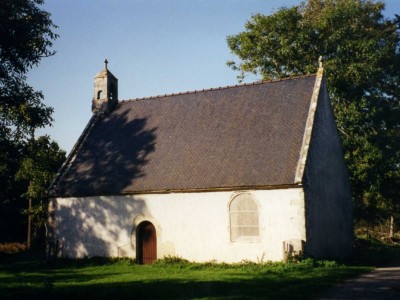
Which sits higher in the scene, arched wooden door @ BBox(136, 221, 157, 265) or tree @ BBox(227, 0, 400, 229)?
tree @ BBox(227, 0, 400, 229)

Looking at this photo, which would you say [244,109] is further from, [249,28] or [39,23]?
[249,28]

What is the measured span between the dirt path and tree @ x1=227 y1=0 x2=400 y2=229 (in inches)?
476

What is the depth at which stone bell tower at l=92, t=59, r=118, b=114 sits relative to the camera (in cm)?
2633

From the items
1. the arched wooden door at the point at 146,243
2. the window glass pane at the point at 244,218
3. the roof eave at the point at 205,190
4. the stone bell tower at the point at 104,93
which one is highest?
the stone bell tower at the point at 104,93

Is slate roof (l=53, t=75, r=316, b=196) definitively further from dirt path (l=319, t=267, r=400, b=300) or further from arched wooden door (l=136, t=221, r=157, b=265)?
dirt path (l=319, t=267, r=400, b=300)

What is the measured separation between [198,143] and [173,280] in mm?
8792

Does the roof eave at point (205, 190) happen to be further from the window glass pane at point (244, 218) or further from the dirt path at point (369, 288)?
the dirt path at point (369, 288)

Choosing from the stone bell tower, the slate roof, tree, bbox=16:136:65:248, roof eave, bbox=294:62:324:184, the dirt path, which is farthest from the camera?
tree, bbox=16:136:65:248

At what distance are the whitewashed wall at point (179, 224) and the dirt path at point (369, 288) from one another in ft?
11.2

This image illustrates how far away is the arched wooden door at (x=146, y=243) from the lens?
1948 centimetres

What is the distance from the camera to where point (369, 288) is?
11.8m

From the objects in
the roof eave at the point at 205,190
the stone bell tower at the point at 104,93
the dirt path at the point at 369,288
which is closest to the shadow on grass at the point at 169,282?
the dirt path at the point at 369,288

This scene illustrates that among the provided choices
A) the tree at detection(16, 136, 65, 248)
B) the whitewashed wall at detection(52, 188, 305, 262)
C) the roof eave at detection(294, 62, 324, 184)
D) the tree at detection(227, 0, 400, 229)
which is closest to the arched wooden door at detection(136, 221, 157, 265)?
the whitewashed wall at detection(52, 188, 305, 262)

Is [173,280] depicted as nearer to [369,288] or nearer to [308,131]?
[369,288]
